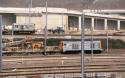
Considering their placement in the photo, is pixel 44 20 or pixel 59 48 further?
pixel 44 20

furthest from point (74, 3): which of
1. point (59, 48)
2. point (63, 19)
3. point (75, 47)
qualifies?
point (75, 47)

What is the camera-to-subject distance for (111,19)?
44.2m

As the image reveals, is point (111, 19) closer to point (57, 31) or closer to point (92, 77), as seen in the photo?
point (57, 31)

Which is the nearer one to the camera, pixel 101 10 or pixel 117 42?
pixel 117 42

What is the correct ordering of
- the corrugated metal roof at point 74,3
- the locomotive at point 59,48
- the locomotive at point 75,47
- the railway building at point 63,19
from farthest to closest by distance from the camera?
the corrugated metal roof at point 74,3 < the railway building at point 63,19 < the locomotive at point 59,48 < the locomotive at point 75,47

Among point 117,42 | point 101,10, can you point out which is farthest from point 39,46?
point 101,10

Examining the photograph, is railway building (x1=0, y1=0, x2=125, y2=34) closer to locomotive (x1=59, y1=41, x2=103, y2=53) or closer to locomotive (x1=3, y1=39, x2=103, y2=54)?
locomotive (x1=3, y1=39, x2=103, y2=54)

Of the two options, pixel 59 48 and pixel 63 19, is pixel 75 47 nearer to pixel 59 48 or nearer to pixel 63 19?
pixel 59 48

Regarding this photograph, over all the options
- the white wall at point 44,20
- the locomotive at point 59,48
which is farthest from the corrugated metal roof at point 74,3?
the locomotive at point 59,48

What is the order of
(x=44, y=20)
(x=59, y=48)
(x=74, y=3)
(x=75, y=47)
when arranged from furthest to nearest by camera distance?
(x=74, y=3), (x=44, y=20), (x=59, y=48), (x=75, y=47)

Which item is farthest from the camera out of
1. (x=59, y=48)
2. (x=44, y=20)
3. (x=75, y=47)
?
(x=44, y=20)

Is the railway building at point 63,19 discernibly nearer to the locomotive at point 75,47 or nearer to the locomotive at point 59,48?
the locomotive at point 59,48

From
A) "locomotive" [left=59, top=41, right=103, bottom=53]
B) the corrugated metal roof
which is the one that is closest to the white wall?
"locomotive" [left=59, top=41, right=103, bottom=53]

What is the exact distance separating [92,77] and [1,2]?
4581cm
